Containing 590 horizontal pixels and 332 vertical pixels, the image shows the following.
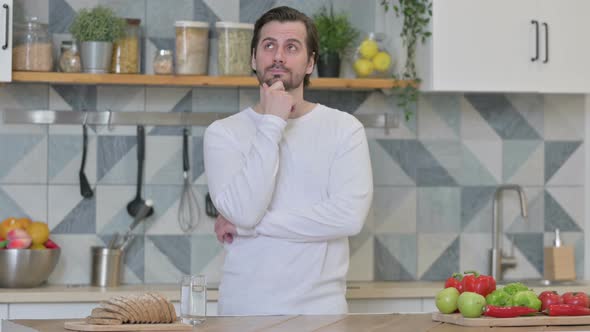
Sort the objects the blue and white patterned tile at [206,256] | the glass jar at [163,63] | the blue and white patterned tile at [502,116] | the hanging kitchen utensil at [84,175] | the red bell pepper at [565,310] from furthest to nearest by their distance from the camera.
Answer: the blue and white patterned tile at [502,116] < the blue and white patterned tile at [206,256] < the hanging kitchen utensil at [84,175] < the glass jar at [163,63] < the red bell pepper at [565,310]

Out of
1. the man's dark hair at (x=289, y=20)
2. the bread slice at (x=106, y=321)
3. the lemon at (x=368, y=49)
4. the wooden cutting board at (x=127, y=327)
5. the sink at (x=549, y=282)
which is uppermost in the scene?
the lemon at (x=368, y=49)

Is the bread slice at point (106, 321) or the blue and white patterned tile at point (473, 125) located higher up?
the blue and white patterned tile at point (473, 125)

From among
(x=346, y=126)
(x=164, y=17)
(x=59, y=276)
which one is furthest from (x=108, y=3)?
(x=346, y=126)

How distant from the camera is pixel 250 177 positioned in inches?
104

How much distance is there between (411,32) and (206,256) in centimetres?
121

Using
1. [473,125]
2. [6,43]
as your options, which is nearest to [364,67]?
[473,125]

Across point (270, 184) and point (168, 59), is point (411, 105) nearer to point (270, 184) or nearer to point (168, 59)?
point (168, 59)

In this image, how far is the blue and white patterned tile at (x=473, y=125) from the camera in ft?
14.1

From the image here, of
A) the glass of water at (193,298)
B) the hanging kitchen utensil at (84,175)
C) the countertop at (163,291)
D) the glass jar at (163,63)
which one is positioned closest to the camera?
the glass of water at (193,298)

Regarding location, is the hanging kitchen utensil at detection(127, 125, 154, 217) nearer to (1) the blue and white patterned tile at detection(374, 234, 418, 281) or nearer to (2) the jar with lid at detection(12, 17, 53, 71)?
(2) the jar with lid at detection(12, 17, 53, 71)

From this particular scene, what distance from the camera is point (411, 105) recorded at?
13.9ft

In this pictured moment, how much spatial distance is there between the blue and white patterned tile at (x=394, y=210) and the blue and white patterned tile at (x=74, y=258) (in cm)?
117

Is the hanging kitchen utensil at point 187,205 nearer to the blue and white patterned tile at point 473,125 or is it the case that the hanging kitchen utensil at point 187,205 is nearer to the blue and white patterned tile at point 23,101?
the blue and white patterned tile at point 23,101

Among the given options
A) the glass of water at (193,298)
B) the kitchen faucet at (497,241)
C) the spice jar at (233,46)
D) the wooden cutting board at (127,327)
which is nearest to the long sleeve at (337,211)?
the glass of water at (193,298)
